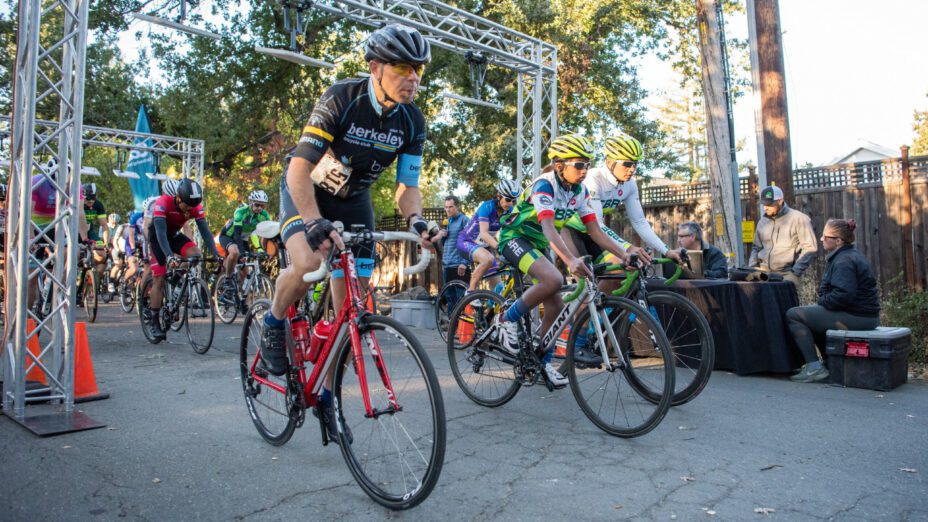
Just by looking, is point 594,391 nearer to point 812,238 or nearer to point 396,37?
point 396,37

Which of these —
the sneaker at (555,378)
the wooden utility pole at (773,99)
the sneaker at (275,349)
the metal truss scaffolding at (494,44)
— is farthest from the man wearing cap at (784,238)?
the sneaker at (275,349)

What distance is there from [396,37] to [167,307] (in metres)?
6.23

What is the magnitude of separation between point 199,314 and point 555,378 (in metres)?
5.11

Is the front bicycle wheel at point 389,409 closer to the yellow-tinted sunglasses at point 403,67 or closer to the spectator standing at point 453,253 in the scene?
the yellow-tinted sunglasses at point 403,67

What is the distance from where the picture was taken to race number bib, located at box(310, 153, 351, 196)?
3789 mm

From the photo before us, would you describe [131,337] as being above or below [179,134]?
below

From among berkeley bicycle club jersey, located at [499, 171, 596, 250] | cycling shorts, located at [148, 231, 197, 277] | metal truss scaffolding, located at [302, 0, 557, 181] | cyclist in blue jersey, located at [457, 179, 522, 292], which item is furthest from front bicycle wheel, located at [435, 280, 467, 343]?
berkeley bicycle club jersey, located at [499, 171, 596, 250]

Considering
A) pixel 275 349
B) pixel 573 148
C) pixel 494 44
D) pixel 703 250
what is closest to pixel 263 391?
pixel 275 349

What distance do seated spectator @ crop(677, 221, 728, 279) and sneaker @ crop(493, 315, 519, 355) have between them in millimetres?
3912

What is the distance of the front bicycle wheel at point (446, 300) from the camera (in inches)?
404

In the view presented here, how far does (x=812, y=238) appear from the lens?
27.1ft

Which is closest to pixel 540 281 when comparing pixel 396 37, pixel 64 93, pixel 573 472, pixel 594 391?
pixel 594 391

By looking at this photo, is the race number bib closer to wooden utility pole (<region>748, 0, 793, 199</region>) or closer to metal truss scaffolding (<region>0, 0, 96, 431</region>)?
metal truss scaffolding (<region>0, 0, 96, 431</region>)

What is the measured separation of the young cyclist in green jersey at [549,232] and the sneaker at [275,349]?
5.94 ft
